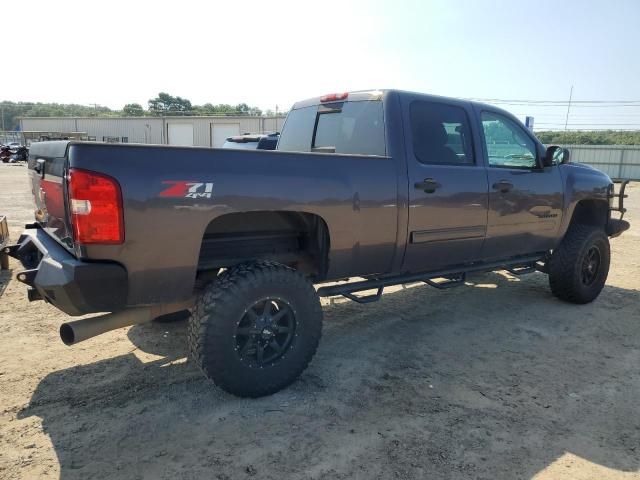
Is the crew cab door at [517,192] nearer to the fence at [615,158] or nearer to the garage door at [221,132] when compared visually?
the fence at [615,158]

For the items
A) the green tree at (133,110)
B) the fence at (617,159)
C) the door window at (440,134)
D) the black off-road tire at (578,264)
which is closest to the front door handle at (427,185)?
the door window at (440,134)

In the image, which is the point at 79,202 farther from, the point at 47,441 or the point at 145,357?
the point at 145,357

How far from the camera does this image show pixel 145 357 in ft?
12.7

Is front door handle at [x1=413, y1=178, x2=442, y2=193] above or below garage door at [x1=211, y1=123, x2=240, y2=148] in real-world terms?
below

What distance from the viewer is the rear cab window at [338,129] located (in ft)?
12.8

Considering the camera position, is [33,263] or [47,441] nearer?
[47,441]

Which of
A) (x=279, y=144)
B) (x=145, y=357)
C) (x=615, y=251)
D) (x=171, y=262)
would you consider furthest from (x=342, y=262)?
(x=615, y=251)

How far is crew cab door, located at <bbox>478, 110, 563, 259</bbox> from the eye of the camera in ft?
14.6

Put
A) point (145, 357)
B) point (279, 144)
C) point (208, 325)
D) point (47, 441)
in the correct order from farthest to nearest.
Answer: point (279, 144)
point (145, 357)
point (208, 325)
point (47, 441)

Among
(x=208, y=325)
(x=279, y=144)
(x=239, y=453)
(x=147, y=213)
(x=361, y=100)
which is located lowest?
(x=239, y=453)

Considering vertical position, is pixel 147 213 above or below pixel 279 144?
below

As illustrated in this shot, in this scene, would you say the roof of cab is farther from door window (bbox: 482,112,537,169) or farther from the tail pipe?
the tail pipe

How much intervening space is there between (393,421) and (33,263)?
2.64 metres

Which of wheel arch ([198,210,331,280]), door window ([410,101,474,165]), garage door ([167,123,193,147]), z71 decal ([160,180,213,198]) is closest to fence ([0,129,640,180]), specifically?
garage door ([167,123,193,147])
